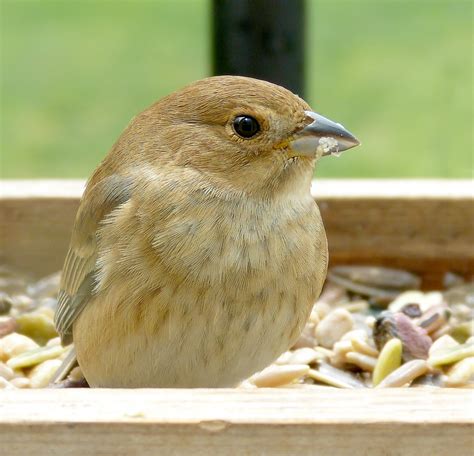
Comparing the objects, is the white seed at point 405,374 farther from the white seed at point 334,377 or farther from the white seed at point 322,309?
the white seed at point 322,309

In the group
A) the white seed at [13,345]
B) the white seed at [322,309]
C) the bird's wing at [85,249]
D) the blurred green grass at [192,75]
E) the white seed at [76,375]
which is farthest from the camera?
the blurred green grass at [192,75]

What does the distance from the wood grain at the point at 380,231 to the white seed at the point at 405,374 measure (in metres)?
0.95

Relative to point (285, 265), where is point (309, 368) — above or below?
below

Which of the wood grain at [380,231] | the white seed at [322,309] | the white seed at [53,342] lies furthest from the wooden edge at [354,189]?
the white seed at [53,342]

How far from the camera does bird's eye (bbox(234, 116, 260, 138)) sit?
3.30m

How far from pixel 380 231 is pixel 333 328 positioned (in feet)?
2.06

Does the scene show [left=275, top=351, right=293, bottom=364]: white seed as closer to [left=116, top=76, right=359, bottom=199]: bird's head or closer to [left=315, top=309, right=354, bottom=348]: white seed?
[left=315, top=309, right=354, bottom=348]: white seed

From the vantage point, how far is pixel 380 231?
14.8ft

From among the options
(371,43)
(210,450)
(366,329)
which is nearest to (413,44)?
(371,43)

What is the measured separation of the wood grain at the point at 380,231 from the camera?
4453 mm

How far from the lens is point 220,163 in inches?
131

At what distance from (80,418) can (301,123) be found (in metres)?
1.12

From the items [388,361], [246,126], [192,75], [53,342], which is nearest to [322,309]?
[388,361]

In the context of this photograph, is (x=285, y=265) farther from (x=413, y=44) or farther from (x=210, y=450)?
(x=413, y=44)
